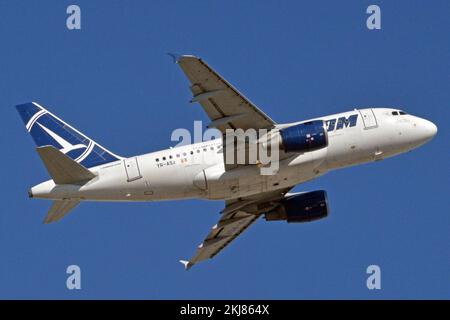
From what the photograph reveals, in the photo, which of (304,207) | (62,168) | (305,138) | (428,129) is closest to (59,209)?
(62,168)

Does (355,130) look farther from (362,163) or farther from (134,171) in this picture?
(134,171)

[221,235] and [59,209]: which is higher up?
[59,209]

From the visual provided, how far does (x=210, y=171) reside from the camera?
63438mm

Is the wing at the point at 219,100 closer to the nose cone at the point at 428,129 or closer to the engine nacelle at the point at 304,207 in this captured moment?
the engine nacelle at the point at 304,207

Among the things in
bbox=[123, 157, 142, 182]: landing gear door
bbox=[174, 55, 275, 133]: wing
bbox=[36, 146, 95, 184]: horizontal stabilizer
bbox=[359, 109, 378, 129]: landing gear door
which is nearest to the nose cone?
bbox=[359, 109, 378, 129]: landing gear door

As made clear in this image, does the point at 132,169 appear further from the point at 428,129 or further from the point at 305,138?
the point at 428,129

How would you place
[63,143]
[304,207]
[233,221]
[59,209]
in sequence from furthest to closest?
1. [233,221]
2. [304,207]
3. [63,143]
4. [59,209]

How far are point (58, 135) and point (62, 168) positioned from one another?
17.1 ft

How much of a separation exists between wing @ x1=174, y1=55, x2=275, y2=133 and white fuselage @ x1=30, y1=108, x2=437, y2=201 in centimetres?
255

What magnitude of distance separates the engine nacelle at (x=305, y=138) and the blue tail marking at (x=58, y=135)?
11.3 meters

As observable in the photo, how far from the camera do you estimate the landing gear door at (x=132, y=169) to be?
63.3 metres

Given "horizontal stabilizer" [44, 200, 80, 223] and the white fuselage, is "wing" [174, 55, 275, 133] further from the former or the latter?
"horizontal stabilizer" [44, 200, 80, 223]

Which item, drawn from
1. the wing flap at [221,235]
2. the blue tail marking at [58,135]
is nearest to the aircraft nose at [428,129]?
the wing flap at [221,235]

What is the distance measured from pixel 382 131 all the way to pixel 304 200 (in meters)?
7.74
